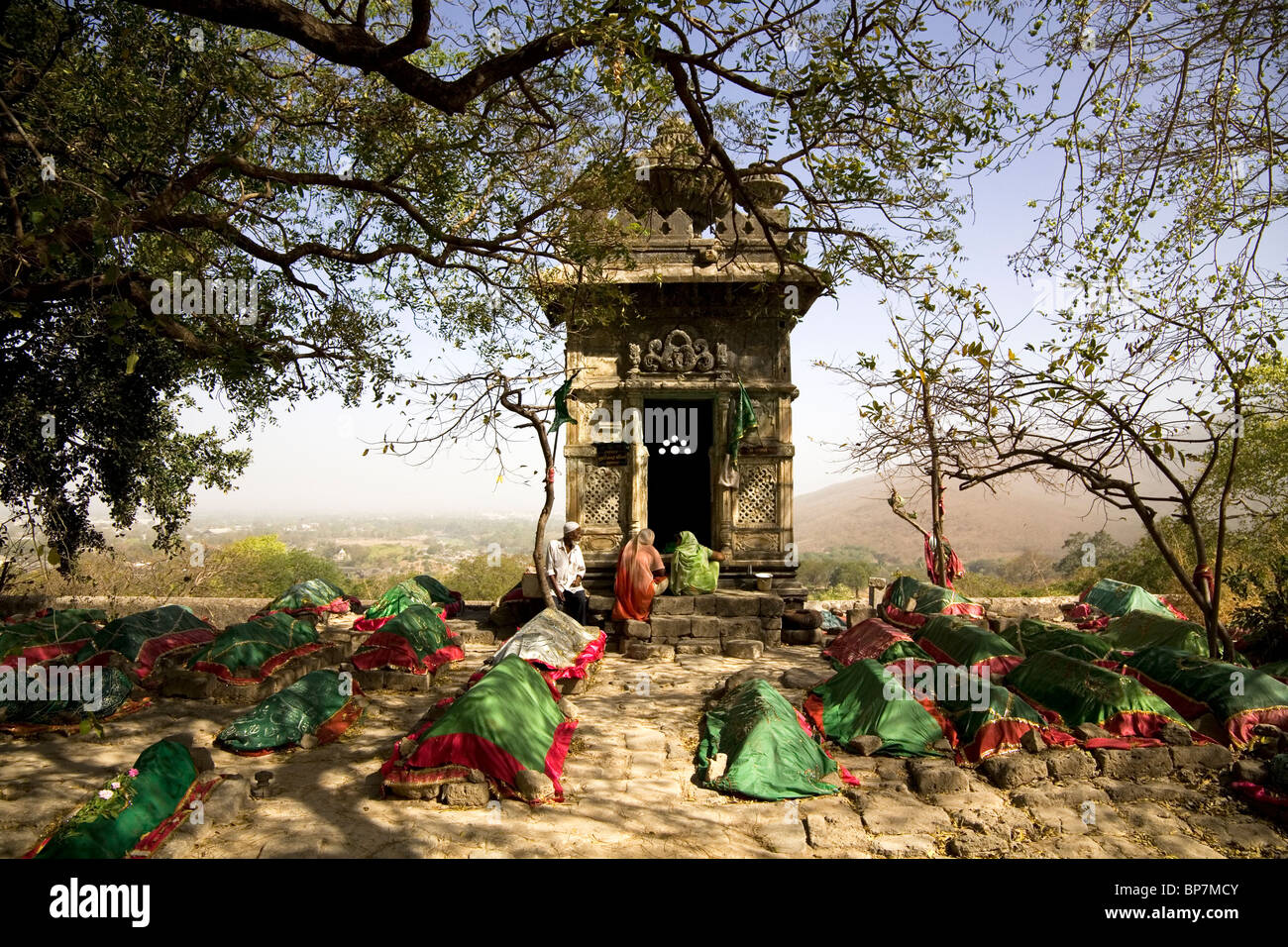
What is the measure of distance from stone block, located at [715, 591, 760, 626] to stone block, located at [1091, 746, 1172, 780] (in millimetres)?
5638

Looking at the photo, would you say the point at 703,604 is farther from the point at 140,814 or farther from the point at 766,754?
the point at 140,814

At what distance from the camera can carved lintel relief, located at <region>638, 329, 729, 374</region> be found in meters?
12.2

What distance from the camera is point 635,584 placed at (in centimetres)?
1077

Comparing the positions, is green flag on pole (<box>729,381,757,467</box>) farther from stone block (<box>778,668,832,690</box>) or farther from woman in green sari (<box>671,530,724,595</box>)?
stone block (<box>778,668,832,690</box>)

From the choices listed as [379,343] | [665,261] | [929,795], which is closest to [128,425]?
[379,343]

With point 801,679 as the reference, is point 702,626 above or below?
above

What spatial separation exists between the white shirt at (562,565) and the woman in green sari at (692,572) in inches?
55.4

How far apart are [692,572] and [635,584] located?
0.94m

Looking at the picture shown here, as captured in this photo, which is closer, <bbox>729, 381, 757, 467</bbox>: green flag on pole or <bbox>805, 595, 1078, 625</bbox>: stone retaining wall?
<bbox>729, 381, 757, 467</bbox>: green flag on pole

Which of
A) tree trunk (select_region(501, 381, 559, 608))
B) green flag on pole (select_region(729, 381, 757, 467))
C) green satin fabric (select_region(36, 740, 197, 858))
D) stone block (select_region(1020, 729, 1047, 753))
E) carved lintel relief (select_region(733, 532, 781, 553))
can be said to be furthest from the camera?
carved lintel relief (select_region(733, 532, 781, 553))

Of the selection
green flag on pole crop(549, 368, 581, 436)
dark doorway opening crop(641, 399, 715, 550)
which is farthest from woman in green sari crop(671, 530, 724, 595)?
dark doorway opening crop(641, 399, 715, 550)

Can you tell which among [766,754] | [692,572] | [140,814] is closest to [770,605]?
[692,572]

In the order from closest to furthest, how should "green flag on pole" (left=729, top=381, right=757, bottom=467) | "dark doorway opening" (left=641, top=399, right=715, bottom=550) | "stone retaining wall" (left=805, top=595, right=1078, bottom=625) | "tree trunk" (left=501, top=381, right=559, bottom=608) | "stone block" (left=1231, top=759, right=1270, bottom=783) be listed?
"stone block" (left=1231, top=759, right=1270, bottom=783) → "tree trunk" (left=501, top=381, right=559, bottom=608) → "green flag on pole" (left=729, top=381, right=757, bottom=467) → "stone retaining wall" (left=805, top=595, right=1078, bottom=625) → "dark doorway opening" (left=641, top=399, right=715, bottom=550)
